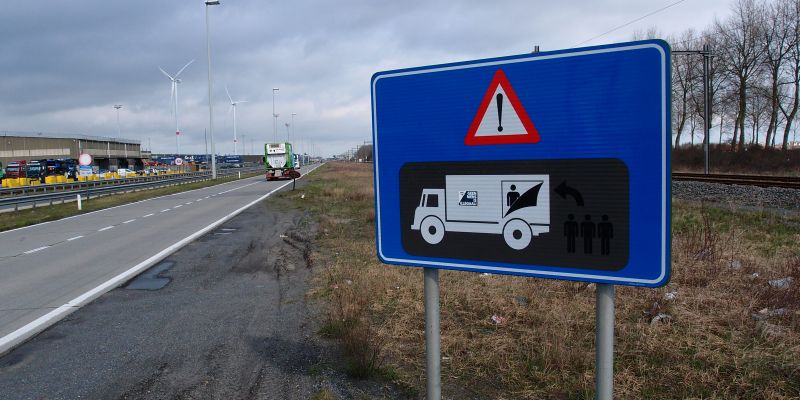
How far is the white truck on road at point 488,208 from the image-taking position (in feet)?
7.92

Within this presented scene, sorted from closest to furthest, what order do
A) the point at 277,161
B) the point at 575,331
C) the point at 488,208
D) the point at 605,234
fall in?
the point at 605,234 < the point at 488,208 < the point at 575,331 < the point at 277,161

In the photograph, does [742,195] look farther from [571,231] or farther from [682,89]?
[682,89]

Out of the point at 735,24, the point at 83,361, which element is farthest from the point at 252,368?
the point at 735,24

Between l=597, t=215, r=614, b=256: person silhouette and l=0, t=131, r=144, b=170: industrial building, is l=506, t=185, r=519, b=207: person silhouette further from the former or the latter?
l=0, t=131, r=144, b=170: industrial building

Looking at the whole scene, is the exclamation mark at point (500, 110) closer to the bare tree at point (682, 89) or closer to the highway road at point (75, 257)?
the highway road at point (75, 257)

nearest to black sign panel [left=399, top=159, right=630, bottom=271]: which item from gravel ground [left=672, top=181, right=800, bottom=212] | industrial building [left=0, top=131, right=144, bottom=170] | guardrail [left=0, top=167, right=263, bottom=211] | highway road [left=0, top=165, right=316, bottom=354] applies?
highway road [left=0, top=165, right=316, bottom=354]

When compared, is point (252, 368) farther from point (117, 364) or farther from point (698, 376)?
point (698, 376)

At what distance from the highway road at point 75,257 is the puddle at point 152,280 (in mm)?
207

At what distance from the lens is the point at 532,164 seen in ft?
7.88

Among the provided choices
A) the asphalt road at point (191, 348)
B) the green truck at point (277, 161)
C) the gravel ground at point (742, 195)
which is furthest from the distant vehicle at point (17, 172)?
the gravel ground at point (742, 195)

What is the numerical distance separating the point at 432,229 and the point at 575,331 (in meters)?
2.96

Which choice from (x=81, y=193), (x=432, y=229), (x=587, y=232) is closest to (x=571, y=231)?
(x=587, y=232)

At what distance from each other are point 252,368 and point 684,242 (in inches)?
303

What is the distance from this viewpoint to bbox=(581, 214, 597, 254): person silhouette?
229 centimetres
